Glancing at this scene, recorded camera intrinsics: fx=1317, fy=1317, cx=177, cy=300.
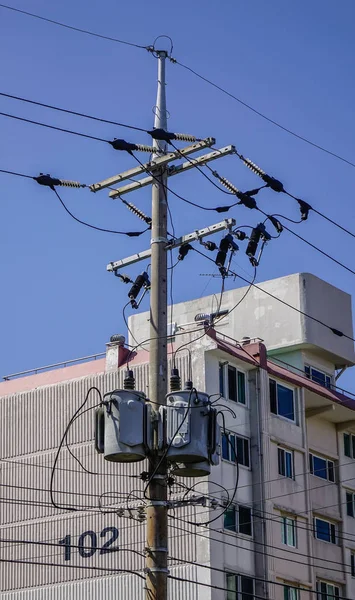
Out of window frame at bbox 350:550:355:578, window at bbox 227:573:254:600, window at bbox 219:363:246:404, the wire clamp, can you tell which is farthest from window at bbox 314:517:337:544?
the wire clamp

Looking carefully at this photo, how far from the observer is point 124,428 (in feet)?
71.4

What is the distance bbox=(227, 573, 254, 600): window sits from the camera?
47.7m

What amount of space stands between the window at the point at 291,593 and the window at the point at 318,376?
35.4 feet

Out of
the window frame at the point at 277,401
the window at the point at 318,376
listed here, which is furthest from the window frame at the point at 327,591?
the window at the point at 318,376

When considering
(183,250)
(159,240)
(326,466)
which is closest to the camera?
(159,240)

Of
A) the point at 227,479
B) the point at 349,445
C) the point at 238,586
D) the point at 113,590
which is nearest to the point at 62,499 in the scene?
the point at 113,590

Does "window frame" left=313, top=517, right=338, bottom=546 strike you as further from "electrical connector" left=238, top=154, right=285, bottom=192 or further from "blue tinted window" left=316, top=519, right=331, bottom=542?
"electrical connector" left=238, top=154, right=285, bottom=192

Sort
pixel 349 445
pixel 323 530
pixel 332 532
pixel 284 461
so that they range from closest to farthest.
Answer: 1. pixel 284 461
2. pixel 323 530
3. pixel 332 532
4. pixel 349 445

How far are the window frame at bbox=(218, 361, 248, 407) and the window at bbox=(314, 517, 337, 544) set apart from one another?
22.3 feet

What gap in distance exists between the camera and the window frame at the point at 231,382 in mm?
50656

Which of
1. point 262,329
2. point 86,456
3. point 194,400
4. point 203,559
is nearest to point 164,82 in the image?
point 194,400

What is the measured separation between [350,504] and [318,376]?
5894mm

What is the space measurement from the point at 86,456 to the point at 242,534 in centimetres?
717

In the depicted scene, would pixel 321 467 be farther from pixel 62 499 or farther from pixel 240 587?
pixel 62 499
